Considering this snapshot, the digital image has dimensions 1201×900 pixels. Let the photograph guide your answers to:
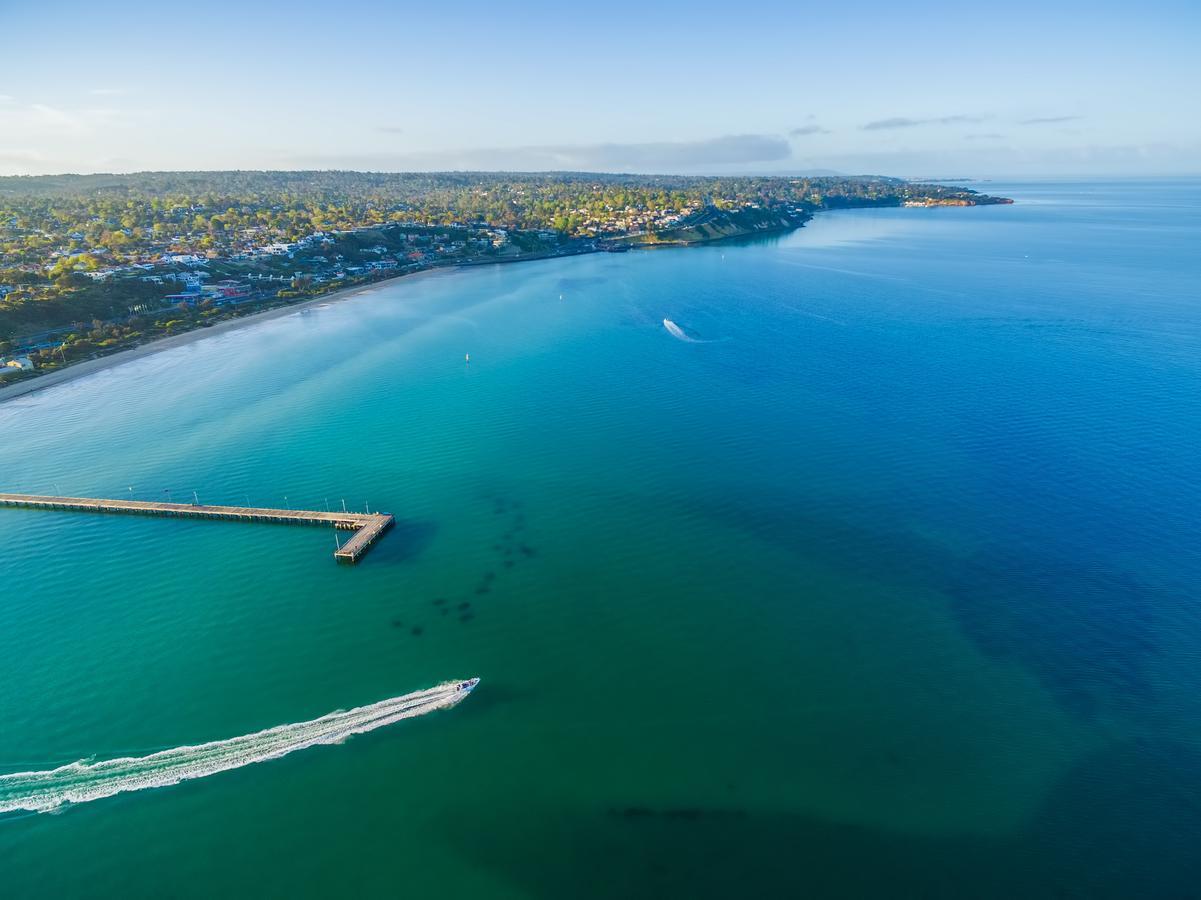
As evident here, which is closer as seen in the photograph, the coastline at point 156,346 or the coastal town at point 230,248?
the coastline at point 156,346

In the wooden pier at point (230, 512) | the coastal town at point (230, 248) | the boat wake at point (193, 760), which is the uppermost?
the coastal town at point (230, 248)

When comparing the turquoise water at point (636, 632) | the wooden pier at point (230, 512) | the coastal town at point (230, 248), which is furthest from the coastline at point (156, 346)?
the wooden pier at point (230, 512)

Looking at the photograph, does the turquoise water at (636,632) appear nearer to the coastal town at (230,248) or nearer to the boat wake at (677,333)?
the boat wake at (677,333)

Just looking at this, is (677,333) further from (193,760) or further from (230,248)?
(230,248)

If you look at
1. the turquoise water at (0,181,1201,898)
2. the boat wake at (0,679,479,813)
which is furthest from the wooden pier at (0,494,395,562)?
the boat wake at (0,679,479,813)

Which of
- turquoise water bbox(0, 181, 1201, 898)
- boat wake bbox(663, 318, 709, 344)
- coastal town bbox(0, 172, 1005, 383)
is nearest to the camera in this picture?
turquoise water bbox(0, 181, 1201, 898)

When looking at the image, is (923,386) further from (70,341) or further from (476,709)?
(70,341)

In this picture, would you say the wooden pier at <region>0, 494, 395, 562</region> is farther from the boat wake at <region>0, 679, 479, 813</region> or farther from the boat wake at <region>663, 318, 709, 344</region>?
the boat wake at <region>663, 318, 709, 344</region>
